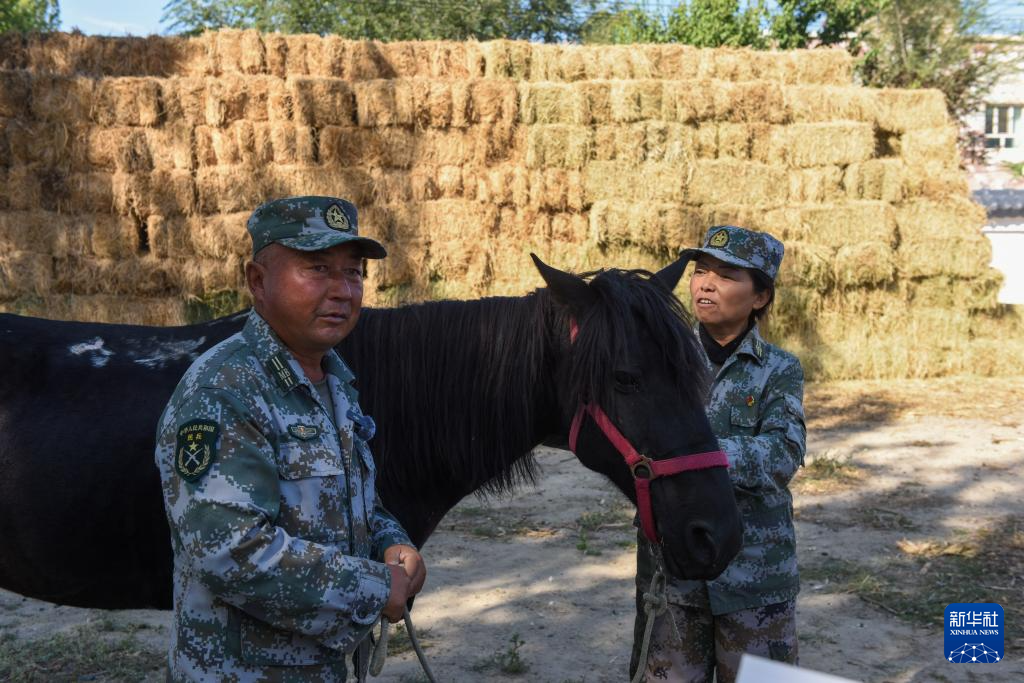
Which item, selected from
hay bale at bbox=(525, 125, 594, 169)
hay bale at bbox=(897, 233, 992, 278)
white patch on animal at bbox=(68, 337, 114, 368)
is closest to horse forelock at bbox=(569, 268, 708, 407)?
white patch on animal at bbox=(68, 337, 114, 368)

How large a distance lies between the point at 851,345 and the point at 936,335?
47.9 inches

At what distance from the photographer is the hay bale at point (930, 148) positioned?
11188mm

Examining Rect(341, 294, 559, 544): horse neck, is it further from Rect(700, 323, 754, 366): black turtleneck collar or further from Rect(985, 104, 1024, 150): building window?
Rect(985, 104, 1024, 150): building window

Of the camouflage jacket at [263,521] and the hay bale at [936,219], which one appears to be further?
the hay bale at [936,219]

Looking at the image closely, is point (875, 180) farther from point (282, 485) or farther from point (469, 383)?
point (282, 485)

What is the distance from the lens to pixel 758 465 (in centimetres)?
259

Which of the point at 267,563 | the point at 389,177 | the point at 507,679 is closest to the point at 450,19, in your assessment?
the point at 389,177

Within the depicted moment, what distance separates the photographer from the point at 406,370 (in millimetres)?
2732

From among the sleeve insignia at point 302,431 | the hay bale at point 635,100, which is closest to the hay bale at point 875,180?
the hay bale at point 635,100

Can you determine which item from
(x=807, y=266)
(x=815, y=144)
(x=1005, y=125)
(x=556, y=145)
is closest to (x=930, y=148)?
(x=815, y=144)

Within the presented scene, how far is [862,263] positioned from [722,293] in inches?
346

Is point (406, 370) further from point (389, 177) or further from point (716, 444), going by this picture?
point (389, 177)

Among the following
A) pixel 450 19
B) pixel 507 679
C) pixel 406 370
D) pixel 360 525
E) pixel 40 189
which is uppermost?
pixel 450 19

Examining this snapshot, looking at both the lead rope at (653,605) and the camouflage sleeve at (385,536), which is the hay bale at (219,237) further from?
the camouflage sleeve at (385,536)
